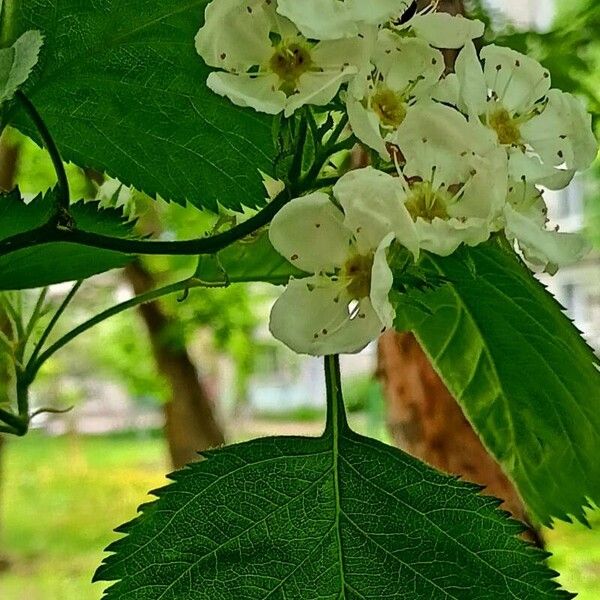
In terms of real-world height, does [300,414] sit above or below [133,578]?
above

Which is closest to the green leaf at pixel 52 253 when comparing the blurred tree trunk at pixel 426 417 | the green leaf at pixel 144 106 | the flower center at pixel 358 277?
the green leaf at pixel 144 106

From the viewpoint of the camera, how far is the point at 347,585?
0.88 feet

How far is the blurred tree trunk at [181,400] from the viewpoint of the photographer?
1251 mm

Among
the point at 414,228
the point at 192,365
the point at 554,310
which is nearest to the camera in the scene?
the point at 414,228

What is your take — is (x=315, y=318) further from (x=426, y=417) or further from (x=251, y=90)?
(x=426, y=417)

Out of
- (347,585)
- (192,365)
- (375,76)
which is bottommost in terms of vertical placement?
(347,585)

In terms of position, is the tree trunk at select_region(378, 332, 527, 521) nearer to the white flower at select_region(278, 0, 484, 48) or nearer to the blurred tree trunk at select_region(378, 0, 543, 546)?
the blurred tree trunk at select_region(378, 0, 543, 546)

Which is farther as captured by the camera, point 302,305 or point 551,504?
point 551,504

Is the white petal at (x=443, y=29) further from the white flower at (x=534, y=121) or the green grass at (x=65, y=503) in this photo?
the green grass at (x=65, y=503)

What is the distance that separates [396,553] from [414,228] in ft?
0.32

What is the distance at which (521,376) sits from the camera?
38 centimetres

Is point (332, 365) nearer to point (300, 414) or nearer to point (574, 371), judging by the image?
point (574, 371)

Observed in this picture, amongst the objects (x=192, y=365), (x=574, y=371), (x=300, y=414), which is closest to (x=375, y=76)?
(x=574, y=371)

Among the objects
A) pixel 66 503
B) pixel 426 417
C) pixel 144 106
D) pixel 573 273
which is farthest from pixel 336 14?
pixel 66 503
